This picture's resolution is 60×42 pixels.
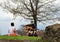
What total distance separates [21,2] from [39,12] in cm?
285

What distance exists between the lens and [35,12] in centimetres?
2838

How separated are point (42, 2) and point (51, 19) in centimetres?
233

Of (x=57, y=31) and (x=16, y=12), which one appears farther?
(x=16, y=12)

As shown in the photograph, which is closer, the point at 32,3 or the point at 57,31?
the point at 57,31

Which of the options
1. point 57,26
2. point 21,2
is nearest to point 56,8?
point 21,2

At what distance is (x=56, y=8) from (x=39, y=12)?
2561 millimetres

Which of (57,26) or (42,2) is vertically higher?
(42,2)

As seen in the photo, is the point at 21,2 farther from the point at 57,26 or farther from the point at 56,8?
the point at 57,26

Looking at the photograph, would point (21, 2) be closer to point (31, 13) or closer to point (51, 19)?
point (31, 13)

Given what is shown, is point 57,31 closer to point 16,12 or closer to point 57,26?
point 57,26

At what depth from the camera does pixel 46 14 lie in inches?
1163

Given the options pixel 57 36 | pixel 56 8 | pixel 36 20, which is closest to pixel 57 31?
pixel 57 36

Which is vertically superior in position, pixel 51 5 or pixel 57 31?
pixel 51 5

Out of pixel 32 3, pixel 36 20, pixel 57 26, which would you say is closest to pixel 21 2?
pixel 32 3
